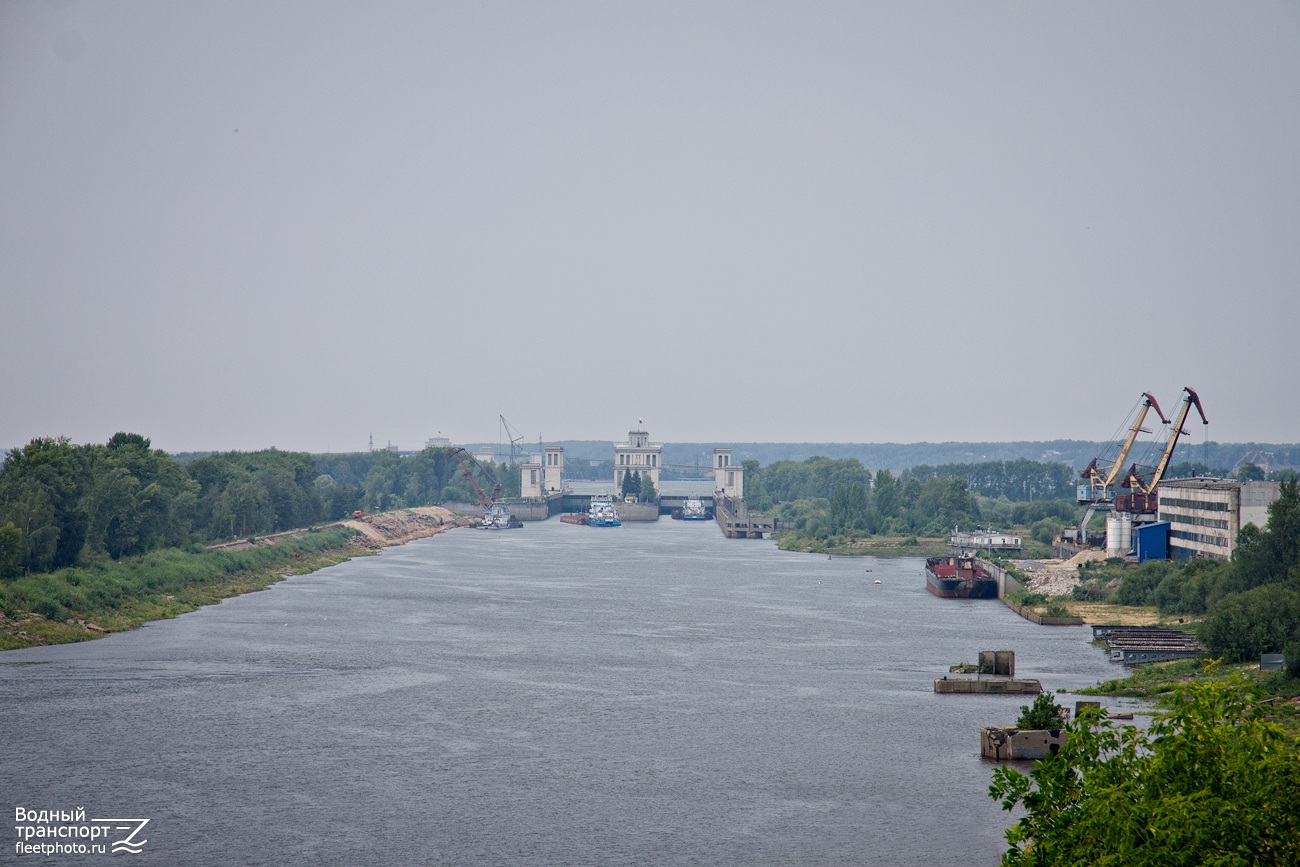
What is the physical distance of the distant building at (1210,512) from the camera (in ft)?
160

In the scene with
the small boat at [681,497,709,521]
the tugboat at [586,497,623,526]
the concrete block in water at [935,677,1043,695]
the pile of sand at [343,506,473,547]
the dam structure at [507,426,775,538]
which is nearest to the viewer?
the concrete block in water at [935,677,1043,695]

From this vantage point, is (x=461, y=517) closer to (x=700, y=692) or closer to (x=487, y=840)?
(x=700, y=692)

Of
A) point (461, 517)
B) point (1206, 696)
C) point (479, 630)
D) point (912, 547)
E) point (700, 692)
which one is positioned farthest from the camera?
point (461, 517)

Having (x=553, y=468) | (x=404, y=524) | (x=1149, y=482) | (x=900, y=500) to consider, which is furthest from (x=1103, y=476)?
(x=553, y=468)

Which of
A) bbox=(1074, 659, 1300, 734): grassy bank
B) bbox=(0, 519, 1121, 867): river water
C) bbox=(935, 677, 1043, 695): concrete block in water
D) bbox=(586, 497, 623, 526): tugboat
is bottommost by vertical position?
bbox=(0, 519, 1121, 867): river water

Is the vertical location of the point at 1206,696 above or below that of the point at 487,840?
above

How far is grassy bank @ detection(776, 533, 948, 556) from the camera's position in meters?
80.6

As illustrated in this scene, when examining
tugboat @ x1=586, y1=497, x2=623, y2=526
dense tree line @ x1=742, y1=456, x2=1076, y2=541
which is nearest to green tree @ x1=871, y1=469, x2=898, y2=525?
dense tree line @ x1=742, y1=456, x2=1076, y2=541

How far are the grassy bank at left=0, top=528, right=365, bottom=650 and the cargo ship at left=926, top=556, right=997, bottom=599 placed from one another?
29.8m

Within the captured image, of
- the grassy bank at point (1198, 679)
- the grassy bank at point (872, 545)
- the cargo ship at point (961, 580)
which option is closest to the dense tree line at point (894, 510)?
the grassy bank at point (872, 545)

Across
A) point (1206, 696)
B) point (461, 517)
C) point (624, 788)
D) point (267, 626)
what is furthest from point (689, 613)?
point (461, 517)

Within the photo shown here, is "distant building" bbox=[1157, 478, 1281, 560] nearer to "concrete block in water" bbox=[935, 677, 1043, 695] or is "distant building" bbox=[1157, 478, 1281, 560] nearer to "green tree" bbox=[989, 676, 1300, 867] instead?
"concrete block in water" bbox=[935, 677, 1043, 695]

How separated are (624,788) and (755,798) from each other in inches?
89.2

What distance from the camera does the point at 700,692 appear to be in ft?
101
